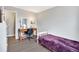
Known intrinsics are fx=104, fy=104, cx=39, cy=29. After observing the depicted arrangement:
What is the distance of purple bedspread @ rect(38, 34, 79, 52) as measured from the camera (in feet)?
7.97

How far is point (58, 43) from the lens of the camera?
2676mm

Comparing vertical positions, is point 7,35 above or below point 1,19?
below

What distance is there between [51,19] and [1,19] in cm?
121

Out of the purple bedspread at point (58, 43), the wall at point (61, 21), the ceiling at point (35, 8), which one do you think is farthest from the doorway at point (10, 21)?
the purple bedspread at point (58, 43)

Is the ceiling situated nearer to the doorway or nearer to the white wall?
the doorway

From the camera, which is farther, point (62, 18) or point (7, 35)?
point (62, 18)

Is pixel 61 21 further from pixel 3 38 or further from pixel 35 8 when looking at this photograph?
pixel 3 38

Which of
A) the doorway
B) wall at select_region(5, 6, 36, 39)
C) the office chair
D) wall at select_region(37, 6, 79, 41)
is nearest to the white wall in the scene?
the doorway

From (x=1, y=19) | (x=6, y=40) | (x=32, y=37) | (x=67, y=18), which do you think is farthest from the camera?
(x=32, y=37)

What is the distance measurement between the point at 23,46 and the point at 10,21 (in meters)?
0.73

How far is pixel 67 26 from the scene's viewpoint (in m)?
2.54

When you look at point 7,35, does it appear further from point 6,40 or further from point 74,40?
point 74,40

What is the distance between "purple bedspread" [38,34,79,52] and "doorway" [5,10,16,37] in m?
0.77
